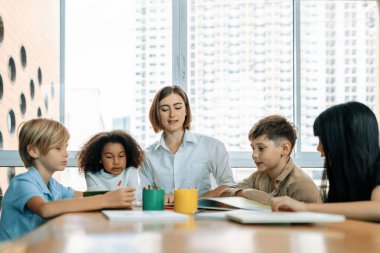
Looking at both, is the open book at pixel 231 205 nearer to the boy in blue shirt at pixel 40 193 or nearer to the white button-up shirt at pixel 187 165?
the boy in blue shirt at pixel 40 193

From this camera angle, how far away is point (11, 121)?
3811 mm

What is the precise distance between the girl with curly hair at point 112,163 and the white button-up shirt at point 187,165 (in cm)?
8

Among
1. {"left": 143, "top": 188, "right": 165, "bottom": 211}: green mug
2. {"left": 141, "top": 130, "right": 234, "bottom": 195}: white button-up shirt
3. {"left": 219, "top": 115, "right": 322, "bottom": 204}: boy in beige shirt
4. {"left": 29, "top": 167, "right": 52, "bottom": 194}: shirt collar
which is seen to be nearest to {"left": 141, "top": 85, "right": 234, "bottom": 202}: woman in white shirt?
{"left": 141, "top": 130, "right": 234, "bottom": 195}: white button-up shirt

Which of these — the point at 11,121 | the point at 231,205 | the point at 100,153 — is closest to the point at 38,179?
the point at 231,205

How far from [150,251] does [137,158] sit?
85.3 inches

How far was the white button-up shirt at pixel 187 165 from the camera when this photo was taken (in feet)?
9.33

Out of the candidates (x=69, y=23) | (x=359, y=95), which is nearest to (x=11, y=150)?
(x=69, y=23)

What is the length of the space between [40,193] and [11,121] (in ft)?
7.14

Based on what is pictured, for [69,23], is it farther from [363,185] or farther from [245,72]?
[363,185]

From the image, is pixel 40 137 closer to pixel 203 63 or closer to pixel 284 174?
pixel 284 174

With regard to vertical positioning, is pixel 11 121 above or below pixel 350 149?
above

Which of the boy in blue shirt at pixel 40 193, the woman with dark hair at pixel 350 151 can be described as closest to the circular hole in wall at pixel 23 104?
the boy in blue shirt at pixel 40 193

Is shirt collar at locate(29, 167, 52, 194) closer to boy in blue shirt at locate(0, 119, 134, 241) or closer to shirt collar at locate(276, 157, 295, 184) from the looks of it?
boy in blue shirt at locate(0, 119, 134, 241)

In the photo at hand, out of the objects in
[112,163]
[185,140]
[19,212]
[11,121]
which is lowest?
[19,212]
